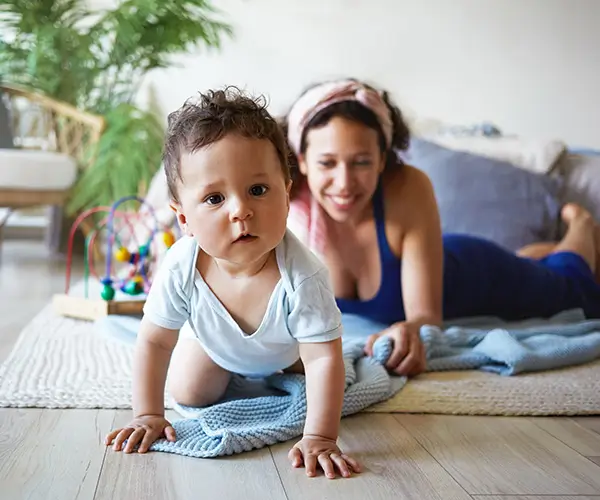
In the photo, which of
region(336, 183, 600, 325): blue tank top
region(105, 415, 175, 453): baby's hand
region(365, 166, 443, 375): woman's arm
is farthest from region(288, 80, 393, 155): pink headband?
region(105, 415, 175, 453): baby's hand

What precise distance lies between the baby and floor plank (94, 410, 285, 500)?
4 centimetres

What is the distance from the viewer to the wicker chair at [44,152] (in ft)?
10.2

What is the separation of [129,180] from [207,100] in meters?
2.50

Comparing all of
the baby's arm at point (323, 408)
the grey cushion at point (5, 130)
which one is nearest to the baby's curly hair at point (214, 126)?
the baby's arm at point (323, 408)

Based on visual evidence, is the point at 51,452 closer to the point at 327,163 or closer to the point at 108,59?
the point at 327,163

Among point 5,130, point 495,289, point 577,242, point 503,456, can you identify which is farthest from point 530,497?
point 5,130

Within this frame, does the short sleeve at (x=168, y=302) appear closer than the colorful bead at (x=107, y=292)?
Yes

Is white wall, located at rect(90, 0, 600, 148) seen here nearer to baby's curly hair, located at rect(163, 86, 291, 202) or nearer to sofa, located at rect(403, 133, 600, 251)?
sofa, located at rect(403, 133, 600, 251)

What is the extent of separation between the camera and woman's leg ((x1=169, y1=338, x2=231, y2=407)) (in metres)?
1.15

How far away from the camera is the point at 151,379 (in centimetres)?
104

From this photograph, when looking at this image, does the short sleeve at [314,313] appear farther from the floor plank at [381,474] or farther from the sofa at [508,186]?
the sofa at [508,186]

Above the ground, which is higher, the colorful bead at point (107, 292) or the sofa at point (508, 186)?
the sofa at point (508, 186)

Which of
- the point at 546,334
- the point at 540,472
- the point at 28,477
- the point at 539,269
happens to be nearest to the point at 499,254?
the point at 539,269

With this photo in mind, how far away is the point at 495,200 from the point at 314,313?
1564mm
